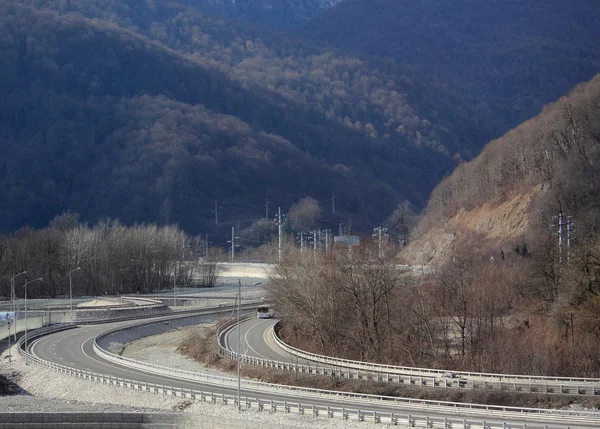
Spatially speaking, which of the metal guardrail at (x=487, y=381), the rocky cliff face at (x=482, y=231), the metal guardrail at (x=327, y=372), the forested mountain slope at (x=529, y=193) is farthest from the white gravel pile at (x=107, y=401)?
the rocky cliff face at (x=482, y=231)

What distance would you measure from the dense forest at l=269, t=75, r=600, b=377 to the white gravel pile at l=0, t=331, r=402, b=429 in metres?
11.1

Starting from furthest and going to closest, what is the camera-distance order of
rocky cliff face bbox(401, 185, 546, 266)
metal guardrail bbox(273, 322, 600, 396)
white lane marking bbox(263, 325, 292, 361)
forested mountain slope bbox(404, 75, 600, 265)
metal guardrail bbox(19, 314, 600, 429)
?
rocky cliff face bbox(401, 185, 546, 266) < forested mountain slope bbox(404, 75, 600, 265) < white lane marking bbox(263, 325, 292, 361) < metal guardrail bbox(273, 322, 600, 396) < metal guardrail bbox(19, 314, 600, 429)

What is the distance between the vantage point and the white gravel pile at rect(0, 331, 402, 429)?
45.9 meters

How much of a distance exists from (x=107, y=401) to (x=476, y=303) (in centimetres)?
3003

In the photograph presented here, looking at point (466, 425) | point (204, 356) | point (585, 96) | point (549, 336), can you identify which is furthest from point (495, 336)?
point (585, 96)

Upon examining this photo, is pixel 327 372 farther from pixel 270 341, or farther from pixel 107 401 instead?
pixel 270 341

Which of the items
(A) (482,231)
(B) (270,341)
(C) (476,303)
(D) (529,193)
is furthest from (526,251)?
(B) (270,341)

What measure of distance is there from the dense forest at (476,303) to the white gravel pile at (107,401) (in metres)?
11.1

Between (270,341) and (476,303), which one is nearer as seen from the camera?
(476,303)

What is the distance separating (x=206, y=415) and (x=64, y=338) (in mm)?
44610

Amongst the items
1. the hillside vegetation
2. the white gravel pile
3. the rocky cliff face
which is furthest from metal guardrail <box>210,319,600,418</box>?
the rocky cliff face

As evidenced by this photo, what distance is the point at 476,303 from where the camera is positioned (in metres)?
74.4

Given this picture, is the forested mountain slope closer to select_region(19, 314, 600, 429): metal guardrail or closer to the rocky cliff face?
the rocky cliff face

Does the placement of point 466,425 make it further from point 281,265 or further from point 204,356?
point 281,265
